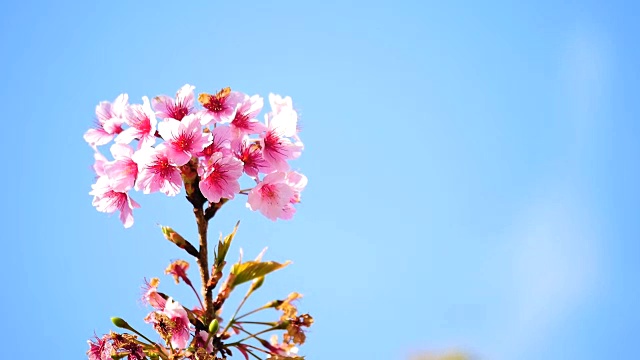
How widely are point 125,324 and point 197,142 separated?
2.65 ft

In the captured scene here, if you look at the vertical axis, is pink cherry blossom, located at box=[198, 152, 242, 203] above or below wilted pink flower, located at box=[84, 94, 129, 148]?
below

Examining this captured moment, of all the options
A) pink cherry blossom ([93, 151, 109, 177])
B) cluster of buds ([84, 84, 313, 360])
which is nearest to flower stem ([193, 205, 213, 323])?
cluster of buds ([84, 84, 313, 360])

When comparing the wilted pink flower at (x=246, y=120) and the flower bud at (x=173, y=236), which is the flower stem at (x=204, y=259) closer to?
the flower bud at (x=173, y=236)

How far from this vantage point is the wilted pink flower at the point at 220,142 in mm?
2736

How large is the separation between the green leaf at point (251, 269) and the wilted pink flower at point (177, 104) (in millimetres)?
735

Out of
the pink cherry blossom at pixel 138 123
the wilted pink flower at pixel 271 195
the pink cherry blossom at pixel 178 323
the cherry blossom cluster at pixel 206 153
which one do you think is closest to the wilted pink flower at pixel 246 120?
the cherry blossom cluster at pixel 206 153

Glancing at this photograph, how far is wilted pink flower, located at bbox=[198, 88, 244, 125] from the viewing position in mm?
2807

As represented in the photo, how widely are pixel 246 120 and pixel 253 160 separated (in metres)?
0.20

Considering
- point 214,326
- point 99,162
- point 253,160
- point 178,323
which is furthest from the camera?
point 99,162

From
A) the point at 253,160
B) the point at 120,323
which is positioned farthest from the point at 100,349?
the point at 253,160

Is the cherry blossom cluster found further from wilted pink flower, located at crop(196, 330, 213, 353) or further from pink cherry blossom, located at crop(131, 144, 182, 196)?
wilted pink flower, located at crop(196, 330, 213, 353)

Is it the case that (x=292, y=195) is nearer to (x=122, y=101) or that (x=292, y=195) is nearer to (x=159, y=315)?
(x=159, y=315)

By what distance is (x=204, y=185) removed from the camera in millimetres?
2631

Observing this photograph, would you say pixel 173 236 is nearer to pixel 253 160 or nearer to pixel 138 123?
pixel 253 160
